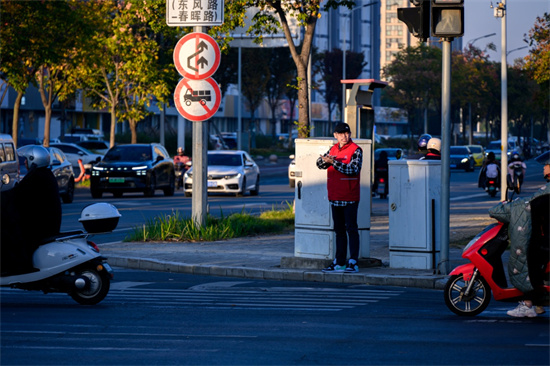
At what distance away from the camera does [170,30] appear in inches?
1043

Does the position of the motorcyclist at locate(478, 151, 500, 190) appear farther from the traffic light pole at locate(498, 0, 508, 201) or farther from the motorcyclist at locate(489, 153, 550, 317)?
the motorcyclist at locate(489, 153, 550, 317)

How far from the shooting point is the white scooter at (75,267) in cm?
1034

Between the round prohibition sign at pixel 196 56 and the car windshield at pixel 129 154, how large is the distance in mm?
17937

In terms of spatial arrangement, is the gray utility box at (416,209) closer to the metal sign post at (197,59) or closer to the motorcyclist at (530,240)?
the motorcyclist at (530,240)

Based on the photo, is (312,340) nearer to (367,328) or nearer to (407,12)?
(367,328)

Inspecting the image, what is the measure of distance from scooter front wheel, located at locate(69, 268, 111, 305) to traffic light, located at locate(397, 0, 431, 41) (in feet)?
14.7

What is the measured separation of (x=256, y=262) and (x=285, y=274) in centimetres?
114

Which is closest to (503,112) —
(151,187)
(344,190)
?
(151,187)

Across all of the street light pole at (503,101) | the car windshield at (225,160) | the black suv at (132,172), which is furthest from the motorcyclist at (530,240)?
the car windshield at (225,160)

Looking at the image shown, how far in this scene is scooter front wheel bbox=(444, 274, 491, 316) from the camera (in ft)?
32.5

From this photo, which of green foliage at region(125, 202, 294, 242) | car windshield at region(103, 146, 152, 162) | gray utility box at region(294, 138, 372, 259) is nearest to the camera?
gray utility box at region(294, 138, 372, 259)

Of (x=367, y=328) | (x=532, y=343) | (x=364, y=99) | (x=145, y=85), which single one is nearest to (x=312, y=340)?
(x=367, y=328)

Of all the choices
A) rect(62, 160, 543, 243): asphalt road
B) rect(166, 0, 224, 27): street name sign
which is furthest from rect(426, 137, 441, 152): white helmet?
rect(62, 160, 543, 243): asphalt road

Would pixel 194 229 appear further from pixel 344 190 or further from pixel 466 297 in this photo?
pixel 466 297
